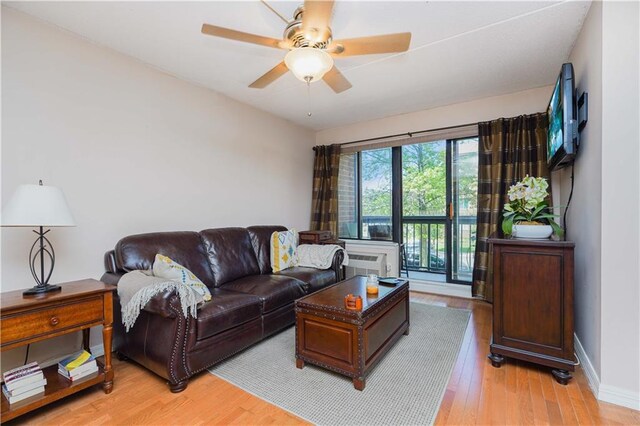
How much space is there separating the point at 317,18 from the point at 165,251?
2.10 metres

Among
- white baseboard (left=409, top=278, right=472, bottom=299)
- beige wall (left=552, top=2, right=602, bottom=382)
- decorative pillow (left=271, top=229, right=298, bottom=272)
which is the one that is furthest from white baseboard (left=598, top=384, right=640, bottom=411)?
decorative pillow (left=271, top=229, right=298, bottom=272)

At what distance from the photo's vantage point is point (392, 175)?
4352 millimetres

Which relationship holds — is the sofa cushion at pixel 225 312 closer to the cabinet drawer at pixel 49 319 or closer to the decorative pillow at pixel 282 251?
the cabinet drawer at pixel 49 319

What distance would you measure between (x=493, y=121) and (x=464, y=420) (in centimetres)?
312

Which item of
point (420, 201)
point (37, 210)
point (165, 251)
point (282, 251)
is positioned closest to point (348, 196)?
point (420, 201)

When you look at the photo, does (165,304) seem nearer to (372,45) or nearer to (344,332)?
(344,332)

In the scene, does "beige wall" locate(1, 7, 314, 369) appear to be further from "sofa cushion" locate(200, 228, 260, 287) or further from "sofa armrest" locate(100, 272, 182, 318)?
"sofa armrest" locate(100, 272, 182, 318)

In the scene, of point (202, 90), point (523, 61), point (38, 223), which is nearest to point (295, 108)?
point (202, 90)

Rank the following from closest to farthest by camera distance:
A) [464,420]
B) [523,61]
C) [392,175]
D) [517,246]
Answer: [464,420], [517,246], [523,61], [392,175]

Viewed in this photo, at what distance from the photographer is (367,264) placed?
13.2 feet

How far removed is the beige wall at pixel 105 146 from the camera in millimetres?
1990

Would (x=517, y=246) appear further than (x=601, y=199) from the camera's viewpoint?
Yes

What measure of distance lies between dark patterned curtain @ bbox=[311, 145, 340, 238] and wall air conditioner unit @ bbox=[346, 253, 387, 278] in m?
0.56

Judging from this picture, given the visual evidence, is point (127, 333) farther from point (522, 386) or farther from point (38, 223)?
point (522, 386)
